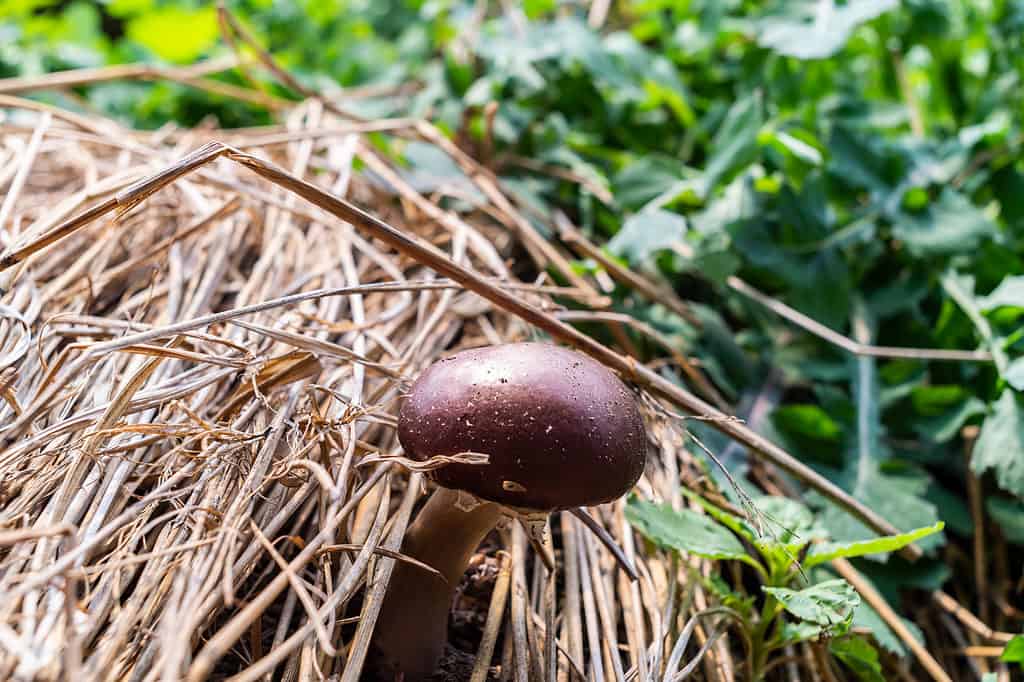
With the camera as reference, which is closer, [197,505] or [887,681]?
[197,505]

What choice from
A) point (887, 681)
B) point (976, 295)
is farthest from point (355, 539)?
point (976, 295)

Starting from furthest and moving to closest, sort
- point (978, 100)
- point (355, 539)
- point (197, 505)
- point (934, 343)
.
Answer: point (978, 100) < point (934, 343) < point (355, 539) < point (197, 505)

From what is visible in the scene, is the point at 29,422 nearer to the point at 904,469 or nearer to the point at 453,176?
the point at 453,176

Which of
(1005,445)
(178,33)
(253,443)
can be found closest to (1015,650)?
(1005,445)

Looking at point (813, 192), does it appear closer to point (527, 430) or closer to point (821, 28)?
point (821, 28)

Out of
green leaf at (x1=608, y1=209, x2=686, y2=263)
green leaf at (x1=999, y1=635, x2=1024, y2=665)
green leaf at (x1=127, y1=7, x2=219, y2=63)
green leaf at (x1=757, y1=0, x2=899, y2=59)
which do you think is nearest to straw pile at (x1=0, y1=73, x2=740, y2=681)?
green leaf at (x1=608, y1=209, x2=686, y2=263)

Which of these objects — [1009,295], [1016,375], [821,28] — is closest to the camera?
[1016,375]

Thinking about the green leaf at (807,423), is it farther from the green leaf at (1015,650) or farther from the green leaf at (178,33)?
the green leaf at (178,33)
